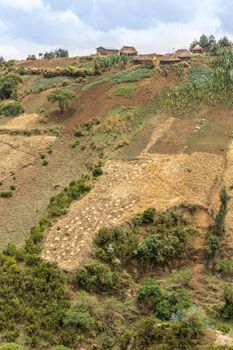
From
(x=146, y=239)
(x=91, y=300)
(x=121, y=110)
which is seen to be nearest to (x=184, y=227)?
(x=146, y=239)

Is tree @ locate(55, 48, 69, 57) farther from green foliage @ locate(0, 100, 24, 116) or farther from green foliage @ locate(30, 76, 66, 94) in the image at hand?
green foliage @ locate(0, 100, 24, 116)

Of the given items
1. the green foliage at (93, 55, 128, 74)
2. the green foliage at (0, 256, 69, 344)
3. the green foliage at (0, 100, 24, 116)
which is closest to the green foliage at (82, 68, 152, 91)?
the green foliage at (93, 55, 128, 74)

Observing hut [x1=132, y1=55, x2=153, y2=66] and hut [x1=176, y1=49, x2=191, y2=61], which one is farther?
hut [x1=132, y1=55, x2=153, y2=66]

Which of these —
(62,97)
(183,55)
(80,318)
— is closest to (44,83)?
(62,97)

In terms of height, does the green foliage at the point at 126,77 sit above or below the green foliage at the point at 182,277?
above

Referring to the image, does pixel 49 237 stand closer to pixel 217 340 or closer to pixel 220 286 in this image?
pixel 220 286

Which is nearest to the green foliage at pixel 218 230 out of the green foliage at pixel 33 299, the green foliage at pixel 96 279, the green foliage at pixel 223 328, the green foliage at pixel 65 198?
the green foliage at pixel 223 328

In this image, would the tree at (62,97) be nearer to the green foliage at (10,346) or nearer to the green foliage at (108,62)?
the green foliage at (108,62)
